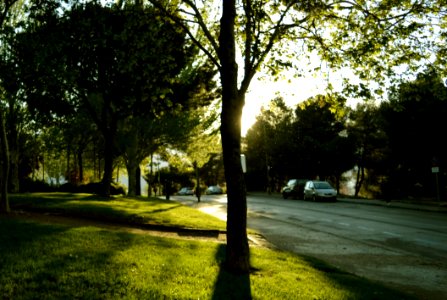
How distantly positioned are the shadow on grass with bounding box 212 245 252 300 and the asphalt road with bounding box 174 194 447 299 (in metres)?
3.04

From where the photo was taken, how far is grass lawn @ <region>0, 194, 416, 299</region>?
5.96m

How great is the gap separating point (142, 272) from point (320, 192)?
99.5 feet

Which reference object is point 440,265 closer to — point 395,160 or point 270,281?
point 270,281

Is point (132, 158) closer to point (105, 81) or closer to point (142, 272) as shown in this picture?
point (105, 81)

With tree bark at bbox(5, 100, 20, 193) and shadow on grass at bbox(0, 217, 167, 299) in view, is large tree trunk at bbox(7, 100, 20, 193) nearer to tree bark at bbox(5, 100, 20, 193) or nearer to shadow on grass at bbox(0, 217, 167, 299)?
tree bark at bbox(5, 100, 20, 193)

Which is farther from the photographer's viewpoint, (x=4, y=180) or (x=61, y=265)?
(x=4, y=180)

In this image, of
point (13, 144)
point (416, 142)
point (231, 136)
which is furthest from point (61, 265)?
point (416, 142)

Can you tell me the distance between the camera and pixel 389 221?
19719 mm

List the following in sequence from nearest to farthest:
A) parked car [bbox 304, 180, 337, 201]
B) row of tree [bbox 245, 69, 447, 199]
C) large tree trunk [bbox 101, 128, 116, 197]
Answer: large tree trunk [bbox 101, 128, 116, 197], row of tree [bbox 245, 69, 447, 199], parked car [bbox 304, 180, 337, 201]

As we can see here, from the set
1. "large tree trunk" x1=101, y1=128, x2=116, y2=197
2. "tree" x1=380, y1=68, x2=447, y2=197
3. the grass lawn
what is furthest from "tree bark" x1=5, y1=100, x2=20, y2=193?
"tree" x1=380, y1=68, x2=447, y2=197

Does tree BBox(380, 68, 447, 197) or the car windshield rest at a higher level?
tree BBox(380, 68, 447, 197)

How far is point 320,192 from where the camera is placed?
118 feet

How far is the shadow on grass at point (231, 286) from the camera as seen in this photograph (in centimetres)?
625

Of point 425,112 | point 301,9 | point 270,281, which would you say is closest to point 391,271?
point 270,281
